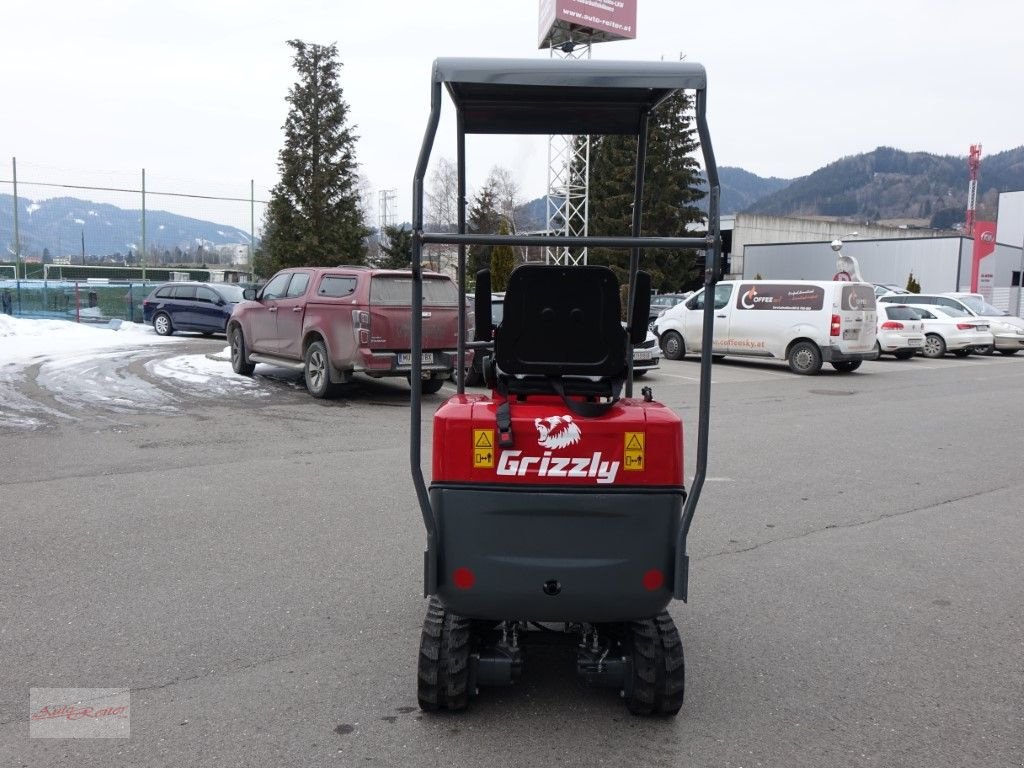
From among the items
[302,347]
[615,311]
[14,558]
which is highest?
[615,311]

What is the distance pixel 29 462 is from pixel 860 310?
15.2 meters

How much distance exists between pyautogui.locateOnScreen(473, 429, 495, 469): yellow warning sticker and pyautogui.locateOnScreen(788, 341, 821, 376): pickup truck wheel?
15841 mm

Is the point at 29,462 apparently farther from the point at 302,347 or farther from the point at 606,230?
the point at 606,230

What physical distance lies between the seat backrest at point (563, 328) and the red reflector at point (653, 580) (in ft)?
2.67

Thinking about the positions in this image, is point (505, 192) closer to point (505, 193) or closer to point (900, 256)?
point (505, 193)

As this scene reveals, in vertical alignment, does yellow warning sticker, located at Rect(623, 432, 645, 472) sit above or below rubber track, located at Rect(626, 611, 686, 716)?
above

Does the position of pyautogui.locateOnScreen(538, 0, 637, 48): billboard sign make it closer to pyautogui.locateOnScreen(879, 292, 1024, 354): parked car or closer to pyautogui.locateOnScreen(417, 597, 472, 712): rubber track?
pyautogui.locateOnScreen(879, 292, 1024, 354): parked car

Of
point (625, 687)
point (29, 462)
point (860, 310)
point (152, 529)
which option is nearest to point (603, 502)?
point (625, 687)

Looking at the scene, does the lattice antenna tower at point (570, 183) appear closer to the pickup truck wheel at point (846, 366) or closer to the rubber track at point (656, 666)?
the pickup truck wheel at point (846, 366)

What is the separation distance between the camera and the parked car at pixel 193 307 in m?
24.0

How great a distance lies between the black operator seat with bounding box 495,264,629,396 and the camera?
3.54m

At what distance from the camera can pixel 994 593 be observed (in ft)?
16.9

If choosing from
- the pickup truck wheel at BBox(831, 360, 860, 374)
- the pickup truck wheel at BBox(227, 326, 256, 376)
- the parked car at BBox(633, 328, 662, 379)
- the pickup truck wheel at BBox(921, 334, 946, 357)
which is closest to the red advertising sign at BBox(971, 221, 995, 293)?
the pickup truck wheel at BBox(921, 334, 946, 357)

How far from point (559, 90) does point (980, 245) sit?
138 ft
